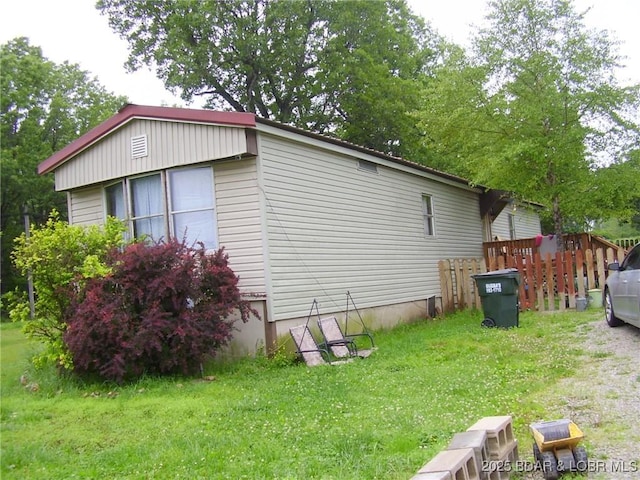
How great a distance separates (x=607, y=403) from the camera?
17.7ft

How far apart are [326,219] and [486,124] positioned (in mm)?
6670

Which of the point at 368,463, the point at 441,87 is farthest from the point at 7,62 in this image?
the point at 368,463

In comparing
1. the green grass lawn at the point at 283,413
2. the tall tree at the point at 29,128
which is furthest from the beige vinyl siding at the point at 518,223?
the tall tree at the point at 29,128

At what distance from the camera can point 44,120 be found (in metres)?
31.8

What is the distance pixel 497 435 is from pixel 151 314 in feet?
Result: 16.9

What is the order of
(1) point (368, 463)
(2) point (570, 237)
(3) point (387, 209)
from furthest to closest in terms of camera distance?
(2) point (570, 237), (3) point (387, 209), (1) point (368, 463)

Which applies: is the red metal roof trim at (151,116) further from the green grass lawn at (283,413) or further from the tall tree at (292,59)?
the tall tree at (292,59)

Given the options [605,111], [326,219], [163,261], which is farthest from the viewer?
[605,111]

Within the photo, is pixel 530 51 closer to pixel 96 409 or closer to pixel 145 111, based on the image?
pixel 145 111

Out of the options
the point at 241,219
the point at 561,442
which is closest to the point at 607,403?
the point at 561,442

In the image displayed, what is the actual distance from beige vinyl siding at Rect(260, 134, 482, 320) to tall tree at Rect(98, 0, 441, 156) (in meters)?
11.9

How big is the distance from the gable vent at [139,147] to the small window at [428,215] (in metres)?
7.22

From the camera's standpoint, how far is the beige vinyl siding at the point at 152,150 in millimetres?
9078

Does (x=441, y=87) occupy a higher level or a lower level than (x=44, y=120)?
lower
